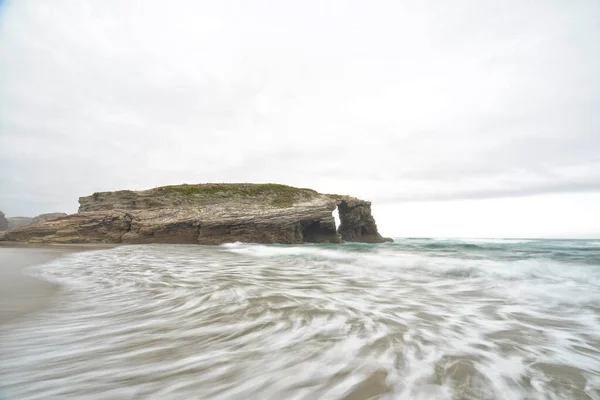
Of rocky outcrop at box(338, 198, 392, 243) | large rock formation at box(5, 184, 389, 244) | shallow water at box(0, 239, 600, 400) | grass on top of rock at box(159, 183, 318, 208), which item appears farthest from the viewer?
rocky outcrop at box(338, 198, 392, 243)

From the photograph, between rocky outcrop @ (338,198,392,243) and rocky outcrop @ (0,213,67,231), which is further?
rocky outcrop @ (338,198,392,243)

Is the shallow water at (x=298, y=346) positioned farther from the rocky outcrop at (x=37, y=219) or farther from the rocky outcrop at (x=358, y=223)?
the rocky outcrop at (x=37, y=219)

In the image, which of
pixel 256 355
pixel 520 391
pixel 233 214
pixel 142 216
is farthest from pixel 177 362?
pixel 142 216

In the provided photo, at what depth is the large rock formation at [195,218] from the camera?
24766mm

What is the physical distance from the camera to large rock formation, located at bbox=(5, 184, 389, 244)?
24766 millimetres

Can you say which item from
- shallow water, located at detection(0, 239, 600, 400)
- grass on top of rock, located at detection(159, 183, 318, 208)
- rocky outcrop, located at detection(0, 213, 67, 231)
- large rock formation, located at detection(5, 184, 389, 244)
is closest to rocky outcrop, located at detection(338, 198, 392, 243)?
large rock formation, located at detection(5, 184, 389, 244)

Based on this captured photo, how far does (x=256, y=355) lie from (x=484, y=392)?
142 cm

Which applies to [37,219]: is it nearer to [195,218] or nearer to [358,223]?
[195,218]

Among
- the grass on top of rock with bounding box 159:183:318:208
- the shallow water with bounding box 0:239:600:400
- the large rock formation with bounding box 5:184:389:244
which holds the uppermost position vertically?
the grass on top of rock with bounding box 159:183:318:208

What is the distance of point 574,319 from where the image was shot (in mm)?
3344

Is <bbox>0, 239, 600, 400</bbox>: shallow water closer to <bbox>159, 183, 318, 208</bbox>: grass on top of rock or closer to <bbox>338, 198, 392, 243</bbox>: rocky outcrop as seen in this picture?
<bbox>159, 183, 318, 208</bbox>: grass on top of rock

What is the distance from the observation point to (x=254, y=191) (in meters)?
32.1

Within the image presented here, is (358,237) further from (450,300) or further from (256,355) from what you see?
(256,355)

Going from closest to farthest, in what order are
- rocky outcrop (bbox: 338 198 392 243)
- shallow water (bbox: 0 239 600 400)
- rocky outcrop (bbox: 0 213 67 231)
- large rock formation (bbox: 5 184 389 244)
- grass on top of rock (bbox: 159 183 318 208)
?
shallow water (bbox: 0 239 600 400) < large rock formation (bbox: 5 184 389 244) < rocky outcrop (bbox: 0 213 67 231) < grass on top of rock (bbox: 159 183 318 208) < rocky outcrop (bbox: 338 198 392 243)
